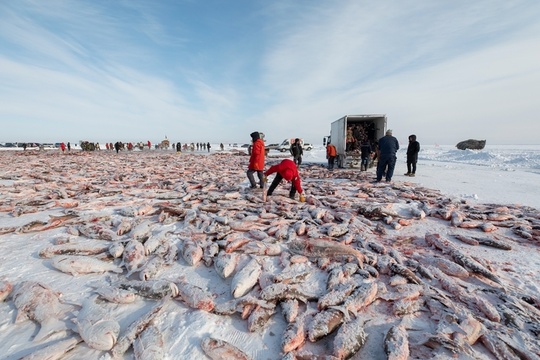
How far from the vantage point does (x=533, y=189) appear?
8281 millimetres

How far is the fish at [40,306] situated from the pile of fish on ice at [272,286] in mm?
16

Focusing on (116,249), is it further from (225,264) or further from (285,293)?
(285,293)

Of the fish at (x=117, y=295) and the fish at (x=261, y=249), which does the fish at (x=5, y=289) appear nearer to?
the fish at (x=117, y=295)

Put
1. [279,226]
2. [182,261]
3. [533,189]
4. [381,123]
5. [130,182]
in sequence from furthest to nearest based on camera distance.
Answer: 1. [381,123]
2. [130,182]
3. [533,189]
4. [279,226]
5. [182,261]

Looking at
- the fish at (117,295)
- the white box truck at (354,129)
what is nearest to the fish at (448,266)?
the fish at (117,295)

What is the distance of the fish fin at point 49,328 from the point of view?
7.27ft

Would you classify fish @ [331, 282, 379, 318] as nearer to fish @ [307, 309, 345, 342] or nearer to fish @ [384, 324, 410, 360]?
fish @ [307, 309, 345, 342]

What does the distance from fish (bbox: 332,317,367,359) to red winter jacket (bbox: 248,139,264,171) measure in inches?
216

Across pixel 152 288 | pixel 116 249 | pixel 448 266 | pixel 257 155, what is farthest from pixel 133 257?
pixel 257 155

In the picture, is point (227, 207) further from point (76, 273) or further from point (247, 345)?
point (247, 345)

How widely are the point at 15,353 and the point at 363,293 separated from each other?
3.21m

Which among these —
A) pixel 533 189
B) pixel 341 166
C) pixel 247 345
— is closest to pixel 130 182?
pixel 247 345

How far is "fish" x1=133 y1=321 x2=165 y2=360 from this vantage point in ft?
6.57

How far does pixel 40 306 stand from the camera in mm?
2498
